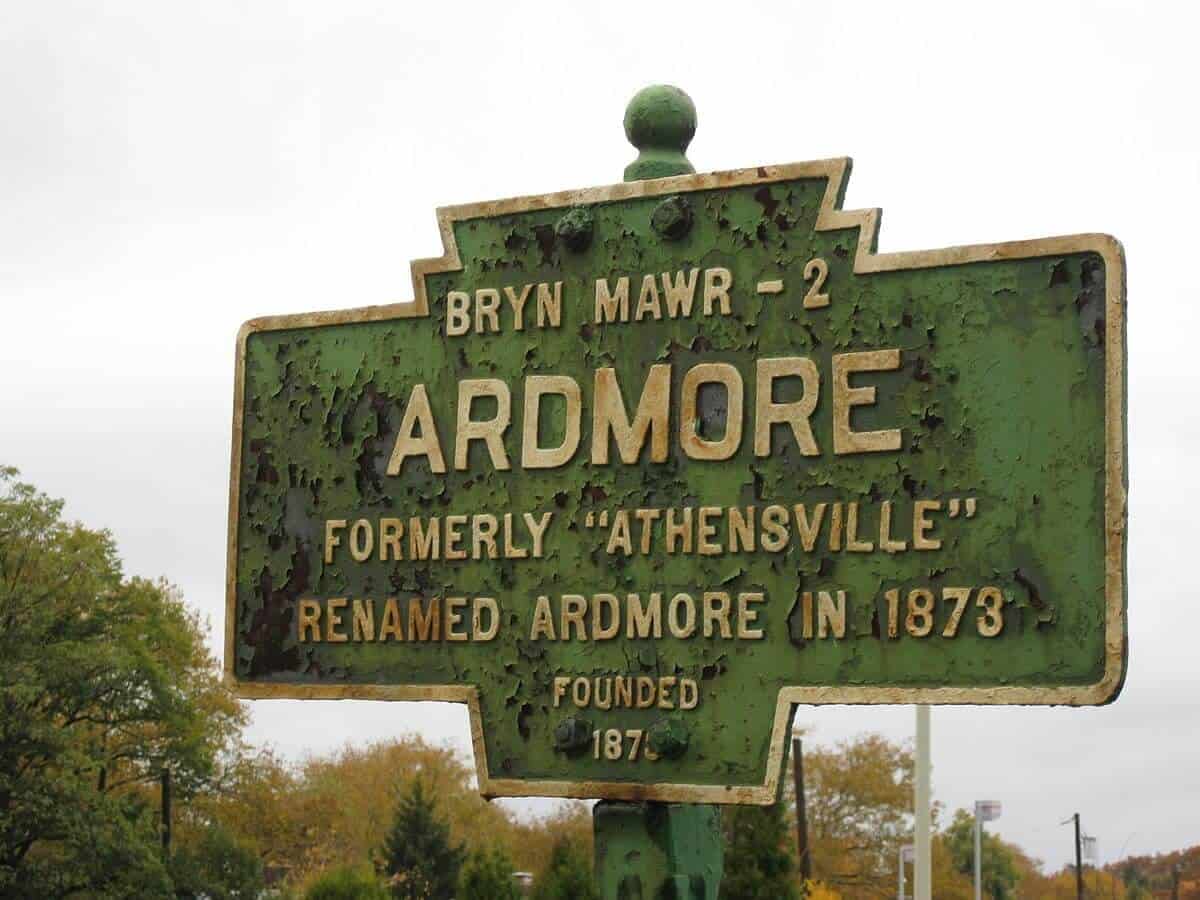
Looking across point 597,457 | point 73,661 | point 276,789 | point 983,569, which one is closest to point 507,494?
point 597,457

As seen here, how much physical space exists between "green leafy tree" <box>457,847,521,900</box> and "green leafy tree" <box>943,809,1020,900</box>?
116 ft

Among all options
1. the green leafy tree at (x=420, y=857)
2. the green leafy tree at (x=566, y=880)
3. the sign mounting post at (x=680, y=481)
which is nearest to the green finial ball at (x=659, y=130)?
the sign mounting post at (x=680, y=481)

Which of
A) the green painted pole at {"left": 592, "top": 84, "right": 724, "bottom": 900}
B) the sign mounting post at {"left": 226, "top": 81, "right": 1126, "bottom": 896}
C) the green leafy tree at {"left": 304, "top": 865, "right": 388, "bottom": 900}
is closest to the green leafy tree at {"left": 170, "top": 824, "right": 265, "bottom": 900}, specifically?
the green leafy tree at {"left": 304, "top": 865, "right": 388, "bottom": 900}

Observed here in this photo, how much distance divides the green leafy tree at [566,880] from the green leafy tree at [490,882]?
0.57 m

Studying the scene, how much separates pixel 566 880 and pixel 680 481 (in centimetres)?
2367

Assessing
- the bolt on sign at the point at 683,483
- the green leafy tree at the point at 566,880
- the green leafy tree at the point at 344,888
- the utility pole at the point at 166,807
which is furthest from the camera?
the utility pole at the point at 166,807

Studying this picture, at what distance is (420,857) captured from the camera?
43.2 meters

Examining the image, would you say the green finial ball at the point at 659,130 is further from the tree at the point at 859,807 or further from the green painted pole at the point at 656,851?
the tree at the point at 859,807

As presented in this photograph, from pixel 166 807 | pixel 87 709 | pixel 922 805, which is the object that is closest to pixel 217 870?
pixel 166 807

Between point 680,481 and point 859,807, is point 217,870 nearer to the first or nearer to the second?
point 859,807

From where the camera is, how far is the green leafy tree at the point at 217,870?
38844mm

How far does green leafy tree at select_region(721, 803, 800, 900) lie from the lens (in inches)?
1009

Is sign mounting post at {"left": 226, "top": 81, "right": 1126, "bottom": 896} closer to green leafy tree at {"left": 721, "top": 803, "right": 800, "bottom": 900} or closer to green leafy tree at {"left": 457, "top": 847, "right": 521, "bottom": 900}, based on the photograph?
green leafy tree at {"left": 721, "top": 803, "right": 800, "bottom": 900}

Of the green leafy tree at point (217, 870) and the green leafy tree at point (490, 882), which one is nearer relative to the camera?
the green leafy tree at point (490, 882)
